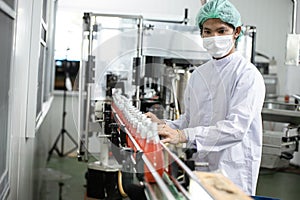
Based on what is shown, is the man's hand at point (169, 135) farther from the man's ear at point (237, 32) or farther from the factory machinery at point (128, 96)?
the man's ear at point (237, 32)

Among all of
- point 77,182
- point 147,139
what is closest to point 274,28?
point 77,182

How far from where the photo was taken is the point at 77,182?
4.43 meters

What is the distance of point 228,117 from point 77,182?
122 inches

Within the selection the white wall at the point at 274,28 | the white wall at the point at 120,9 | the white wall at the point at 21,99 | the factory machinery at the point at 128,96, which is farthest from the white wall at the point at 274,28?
the white wall at the point at 21,99

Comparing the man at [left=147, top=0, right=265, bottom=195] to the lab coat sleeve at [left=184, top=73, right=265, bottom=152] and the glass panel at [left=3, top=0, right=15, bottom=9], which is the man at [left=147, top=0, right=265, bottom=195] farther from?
the glass panel at [left=3, top=0, right=15, bottom=9]

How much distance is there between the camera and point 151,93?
3.40 metres

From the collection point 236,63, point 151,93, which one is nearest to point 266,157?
point 151,93

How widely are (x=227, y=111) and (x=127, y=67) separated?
6.42 feet

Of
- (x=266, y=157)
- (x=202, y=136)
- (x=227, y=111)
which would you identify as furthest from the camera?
(x=266, y=157)

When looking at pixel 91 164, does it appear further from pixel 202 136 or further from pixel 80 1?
pixel 80 1

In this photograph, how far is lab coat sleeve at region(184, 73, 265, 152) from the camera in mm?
1543

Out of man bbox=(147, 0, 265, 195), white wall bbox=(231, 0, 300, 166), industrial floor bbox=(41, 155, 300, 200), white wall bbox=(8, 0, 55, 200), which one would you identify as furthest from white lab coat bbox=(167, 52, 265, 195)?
white wall bbox=(231, 0, 300, 166)

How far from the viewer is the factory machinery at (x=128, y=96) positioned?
1.39m

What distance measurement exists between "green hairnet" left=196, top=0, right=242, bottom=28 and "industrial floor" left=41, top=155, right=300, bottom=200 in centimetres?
249
